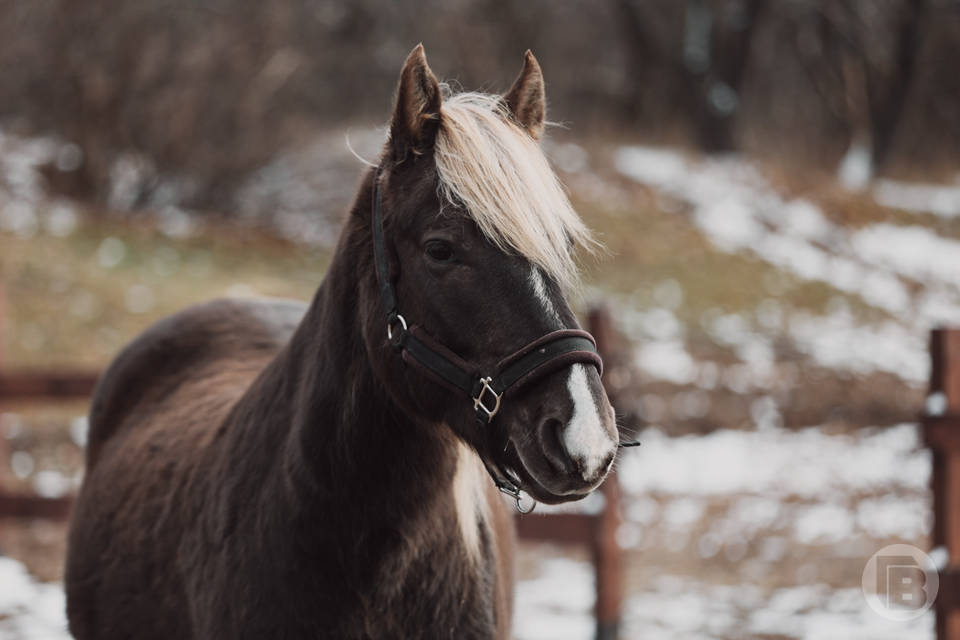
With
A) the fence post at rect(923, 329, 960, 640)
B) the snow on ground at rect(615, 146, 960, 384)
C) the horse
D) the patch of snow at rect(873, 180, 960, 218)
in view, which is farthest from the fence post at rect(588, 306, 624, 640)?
the patch of snow at rect(873, 180, 960, 218)

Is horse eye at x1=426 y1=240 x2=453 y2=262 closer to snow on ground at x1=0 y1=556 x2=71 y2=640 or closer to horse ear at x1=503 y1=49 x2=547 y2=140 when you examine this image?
horse ear at x1=503 y1=49 x2=547 y2=140

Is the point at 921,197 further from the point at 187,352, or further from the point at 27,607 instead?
the point at 187,352

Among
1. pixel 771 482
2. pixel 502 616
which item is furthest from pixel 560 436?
pixel 771 482

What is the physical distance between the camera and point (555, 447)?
1.90m

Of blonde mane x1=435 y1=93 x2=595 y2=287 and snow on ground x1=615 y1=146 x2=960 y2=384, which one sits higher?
snow on ground x1=615 y1=146 x2=960 y2=384

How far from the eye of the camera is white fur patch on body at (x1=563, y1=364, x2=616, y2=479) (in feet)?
6.07

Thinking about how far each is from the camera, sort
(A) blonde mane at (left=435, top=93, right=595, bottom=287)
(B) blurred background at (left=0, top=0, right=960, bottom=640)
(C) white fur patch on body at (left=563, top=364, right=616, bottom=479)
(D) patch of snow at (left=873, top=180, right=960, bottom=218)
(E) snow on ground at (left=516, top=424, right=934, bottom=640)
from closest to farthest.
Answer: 1. (C) white fur patch on body at (left=563, top=364, right=616, bottom=479)
2. (A) blonde mane at (left=435, top=93, right=595, bottom=287)
3. (E) snow on ground at (left=516, top=424, right=934, bottom=640)
4. (B) blurred background at (left=0, top=0, right=960, bottom=640)
5. (D) patch of snow at (left=873, top=180, right=960, bottom=218)

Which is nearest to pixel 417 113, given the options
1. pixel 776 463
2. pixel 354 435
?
pixel 354 435

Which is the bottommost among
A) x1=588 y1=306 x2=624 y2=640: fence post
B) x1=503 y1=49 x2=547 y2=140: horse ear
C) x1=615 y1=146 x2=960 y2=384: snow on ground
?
x1=588 y1=306 x2=624 y2=640: fence post

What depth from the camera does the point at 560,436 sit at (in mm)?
1887

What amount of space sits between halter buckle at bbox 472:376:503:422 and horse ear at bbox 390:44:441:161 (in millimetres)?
563

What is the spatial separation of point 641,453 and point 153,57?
9232 mm

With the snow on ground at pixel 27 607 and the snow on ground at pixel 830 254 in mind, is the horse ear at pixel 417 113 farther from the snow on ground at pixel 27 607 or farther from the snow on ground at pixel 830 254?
the snow on ground at pixel 830 254

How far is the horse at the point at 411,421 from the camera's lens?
202 cm
